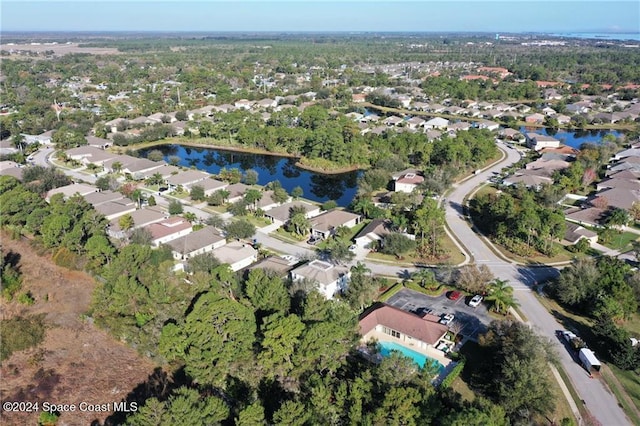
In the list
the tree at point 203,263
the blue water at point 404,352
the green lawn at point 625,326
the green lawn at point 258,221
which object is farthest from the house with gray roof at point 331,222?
the green lawn at point 625,326

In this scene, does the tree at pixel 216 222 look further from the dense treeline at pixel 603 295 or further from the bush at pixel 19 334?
the dense treeline at pixel 603 295

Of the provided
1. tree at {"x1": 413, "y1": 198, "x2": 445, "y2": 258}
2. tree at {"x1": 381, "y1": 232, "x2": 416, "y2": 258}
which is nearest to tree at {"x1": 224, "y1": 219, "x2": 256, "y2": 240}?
tree at {"x1": 381, "y1": 232, "x2": 416, "y2": 258}

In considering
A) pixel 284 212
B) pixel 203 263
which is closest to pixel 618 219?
pixel 284 212

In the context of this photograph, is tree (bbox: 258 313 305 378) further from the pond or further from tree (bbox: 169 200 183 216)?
the pond

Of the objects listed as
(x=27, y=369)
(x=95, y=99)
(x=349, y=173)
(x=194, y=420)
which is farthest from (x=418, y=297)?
(x=95, y=99)

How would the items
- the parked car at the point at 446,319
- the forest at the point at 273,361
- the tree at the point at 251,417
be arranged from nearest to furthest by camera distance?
the tree at the point at 251,417, the forest at the point at 273,361, the parked car at the point at 446,319

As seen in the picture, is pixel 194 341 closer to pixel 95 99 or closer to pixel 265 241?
pixel 265 241
